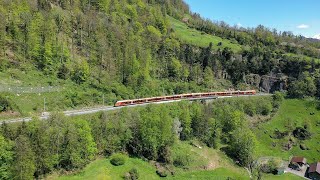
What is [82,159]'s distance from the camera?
64.4 m

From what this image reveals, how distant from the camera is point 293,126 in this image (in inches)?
4237

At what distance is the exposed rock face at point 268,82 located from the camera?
Result: 477 feet

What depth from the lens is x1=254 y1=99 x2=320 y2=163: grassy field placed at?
9581 cm

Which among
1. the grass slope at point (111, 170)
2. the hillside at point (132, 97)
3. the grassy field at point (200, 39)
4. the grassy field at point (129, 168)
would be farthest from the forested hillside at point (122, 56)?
the grassy field at point (129, 168)

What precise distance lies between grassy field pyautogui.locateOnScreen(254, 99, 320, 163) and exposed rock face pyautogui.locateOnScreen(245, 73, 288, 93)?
18.8m

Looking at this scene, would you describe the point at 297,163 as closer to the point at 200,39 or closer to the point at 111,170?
the point at 111,170

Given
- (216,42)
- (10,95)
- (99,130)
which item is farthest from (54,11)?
(216,42)

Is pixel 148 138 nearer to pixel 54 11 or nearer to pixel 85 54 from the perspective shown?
pixel 85 54

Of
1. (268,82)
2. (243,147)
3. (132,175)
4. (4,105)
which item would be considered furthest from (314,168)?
(4,105)

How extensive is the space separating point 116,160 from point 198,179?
699 inches

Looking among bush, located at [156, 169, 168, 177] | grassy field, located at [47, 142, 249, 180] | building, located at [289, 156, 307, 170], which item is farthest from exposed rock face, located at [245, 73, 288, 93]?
bush, located at [156, 169, 168, 177]

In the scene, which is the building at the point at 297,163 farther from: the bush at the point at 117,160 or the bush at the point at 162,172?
the bush at the point at 117,160

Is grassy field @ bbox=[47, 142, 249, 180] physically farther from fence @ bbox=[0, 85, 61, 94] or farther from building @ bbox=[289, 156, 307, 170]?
fence @ bbox=[0, 85, 61, 94]

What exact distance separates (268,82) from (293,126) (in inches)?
1690
